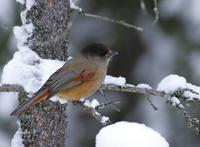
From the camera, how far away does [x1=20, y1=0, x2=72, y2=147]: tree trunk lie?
20.4 ft

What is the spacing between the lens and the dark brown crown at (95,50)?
7.59 m

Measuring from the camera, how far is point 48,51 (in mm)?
6492

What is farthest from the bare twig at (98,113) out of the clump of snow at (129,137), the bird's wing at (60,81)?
the clump of snow at (129,137)

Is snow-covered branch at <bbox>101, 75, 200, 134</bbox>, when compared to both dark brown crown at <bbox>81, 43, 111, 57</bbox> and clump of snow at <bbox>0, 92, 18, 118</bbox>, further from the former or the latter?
clump of snow at <bbox>0, 92, 18, 118</bbox>

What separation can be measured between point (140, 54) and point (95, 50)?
4.58 m

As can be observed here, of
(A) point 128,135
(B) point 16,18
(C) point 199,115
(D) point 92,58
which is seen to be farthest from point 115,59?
(A) point 128,135

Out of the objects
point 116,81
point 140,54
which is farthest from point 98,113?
point 140,54

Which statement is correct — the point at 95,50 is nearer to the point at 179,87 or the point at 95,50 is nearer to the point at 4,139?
the point at 179,87

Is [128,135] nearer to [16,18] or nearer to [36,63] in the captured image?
[36,63]

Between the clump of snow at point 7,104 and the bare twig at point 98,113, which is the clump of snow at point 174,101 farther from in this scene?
the clump of snow at point 7,104

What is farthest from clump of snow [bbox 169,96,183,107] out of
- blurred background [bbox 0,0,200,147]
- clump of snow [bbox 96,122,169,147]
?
blurred background [bbox 0,0,200,147]

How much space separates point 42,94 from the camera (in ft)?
20.9

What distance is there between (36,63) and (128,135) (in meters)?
1.79

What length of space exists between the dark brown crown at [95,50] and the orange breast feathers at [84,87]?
29cm
